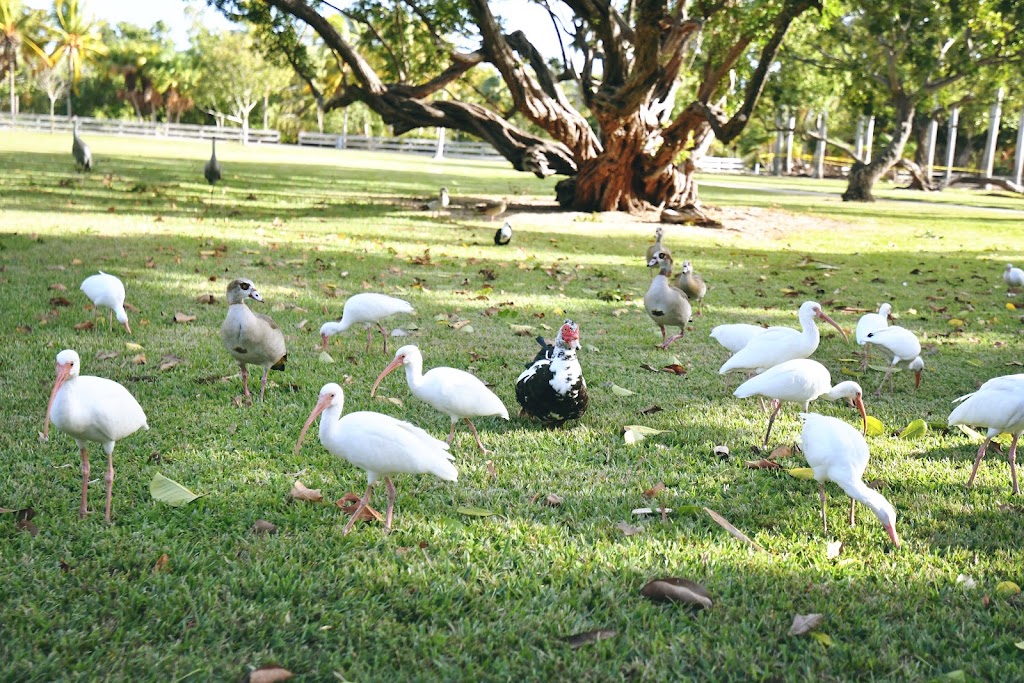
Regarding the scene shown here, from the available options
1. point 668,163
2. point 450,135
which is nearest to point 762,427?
point 668,163

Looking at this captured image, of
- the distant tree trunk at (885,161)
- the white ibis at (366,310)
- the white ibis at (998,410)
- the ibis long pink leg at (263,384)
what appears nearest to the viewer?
the white ibis at (998,410)

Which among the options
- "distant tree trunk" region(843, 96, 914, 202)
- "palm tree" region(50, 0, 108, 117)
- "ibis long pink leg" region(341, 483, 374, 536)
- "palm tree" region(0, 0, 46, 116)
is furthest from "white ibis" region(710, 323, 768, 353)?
"palm tree" region(50, 0, 108, 117)

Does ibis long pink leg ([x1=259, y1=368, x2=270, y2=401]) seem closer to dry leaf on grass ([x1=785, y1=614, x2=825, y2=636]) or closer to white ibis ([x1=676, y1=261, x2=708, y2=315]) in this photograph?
dry leaf on grass ([x1=785, y1=614, x2=825, y2=636])

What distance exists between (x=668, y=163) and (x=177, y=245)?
1092cm

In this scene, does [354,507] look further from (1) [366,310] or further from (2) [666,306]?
(2) [666,306]

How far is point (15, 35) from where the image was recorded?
6128 centimetres

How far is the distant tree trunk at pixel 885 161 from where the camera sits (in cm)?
2767

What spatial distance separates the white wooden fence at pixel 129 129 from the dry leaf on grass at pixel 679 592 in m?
61.5

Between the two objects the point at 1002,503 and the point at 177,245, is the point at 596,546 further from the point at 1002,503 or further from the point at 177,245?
the point at 177,245

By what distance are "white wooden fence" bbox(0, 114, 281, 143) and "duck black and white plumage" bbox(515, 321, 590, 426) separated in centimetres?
5954

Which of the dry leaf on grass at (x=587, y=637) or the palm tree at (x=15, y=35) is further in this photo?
the palm tree at (x=15, y=35)

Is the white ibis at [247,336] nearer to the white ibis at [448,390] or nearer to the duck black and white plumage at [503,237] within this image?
A: the white ibis at [448,390]

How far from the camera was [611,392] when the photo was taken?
19.2ft

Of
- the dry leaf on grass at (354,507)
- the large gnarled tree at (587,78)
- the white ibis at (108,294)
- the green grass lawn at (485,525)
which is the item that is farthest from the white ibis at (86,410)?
the large gnarled tree at (587,78)
